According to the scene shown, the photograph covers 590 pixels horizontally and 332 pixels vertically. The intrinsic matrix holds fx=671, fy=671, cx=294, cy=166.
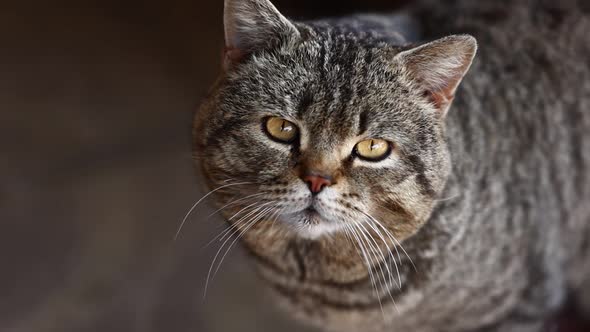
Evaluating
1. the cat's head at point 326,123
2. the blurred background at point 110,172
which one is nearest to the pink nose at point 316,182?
the cat's head at point 326,123

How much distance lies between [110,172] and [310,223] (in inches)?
58.5

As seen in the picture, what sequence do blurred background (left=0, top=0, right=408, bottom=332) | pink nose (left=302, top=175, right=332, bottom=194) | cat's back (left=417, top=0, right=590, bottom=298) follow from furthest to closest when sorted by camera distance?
blurred background (left=0, top=0, right=408, bottom=332) < cat's back (left=417, top=0, right=590, bottom=298) < pink nose (left=302, top=175, right=332, bottom=194)

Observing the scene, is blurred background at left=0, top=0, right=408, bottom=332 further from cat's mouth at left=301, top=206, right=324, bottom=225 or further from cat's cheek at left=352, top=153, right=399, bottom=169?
cat's cheek at left=352, top=153, right=399, bottom=169

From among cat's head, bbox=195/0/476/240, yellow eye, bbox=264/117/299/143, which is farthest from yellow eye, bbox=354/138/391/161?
yellow eye, bbox=264/117/299/143

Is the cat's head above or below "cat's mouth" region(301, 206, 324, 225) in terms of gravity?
above

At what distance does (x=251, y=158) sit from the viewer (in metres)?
1.42

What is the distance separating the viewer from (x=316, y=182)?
4.44 feet

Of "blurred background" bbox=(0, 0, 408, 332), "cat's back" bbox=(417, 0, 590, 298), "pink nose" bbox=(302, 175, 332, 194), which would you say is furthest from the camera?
"blurred background" bbox=(0, 0, 408, 332)

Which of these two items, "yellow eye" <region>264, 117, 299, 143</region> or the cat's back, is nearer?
"yellow eye" <region>264, 117, 299, 143</region>

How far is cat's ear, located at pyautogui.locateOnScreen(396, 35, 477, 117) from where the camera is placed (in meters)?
1.38

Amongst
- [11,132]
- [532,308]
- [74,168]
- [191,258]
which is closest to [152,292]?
[191,258]

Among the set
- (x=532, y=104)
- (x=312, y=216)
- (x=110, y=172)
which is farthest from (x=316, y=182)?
(x=110, y=172)

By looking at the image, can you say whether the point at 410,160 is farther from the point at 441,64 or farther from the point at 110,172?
the point at 110,172

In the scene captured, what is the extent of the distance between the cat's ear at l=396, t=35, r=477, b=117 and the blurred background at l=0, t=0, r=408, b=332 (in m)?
0.65
